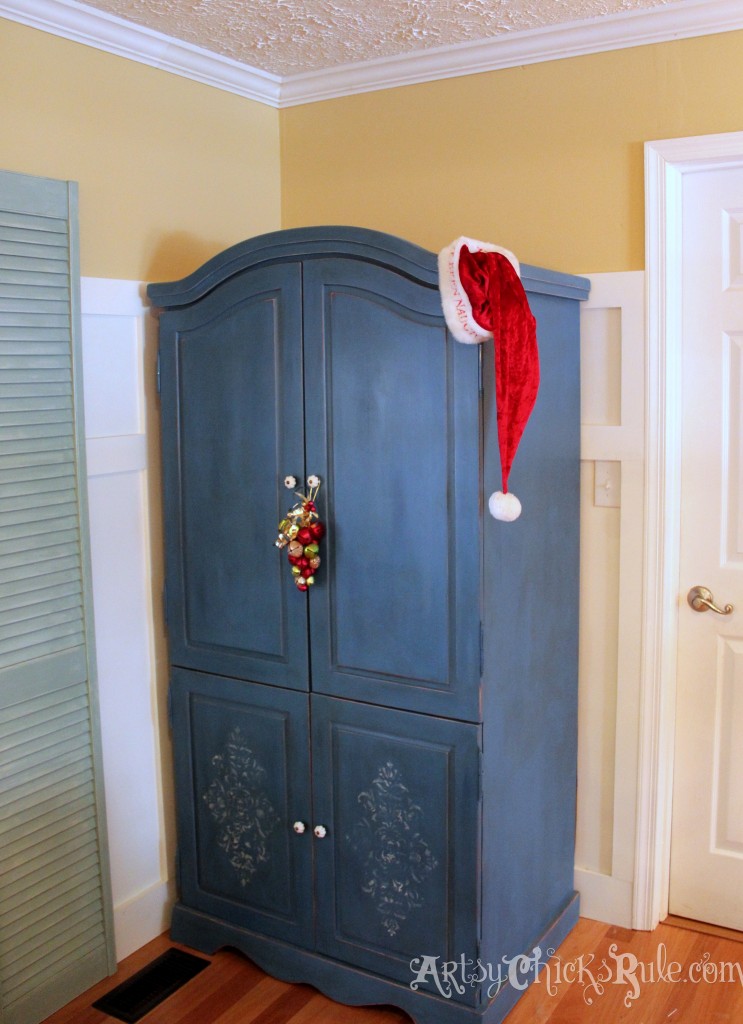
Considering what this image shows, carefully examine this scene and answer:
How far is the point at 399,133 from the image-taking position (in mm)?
2746

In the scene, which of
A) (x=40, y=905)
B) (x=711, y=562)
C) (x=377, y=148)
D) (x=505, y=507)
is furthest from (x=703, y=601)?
(x=40, y=905)

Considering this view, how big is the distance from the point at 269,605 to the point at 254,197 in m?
1.25

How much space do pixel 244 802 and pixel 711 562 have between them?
4.36ft

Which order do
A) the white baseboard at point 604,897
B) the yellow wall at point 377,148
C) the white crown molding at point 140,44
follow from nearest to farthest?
the white crown molding at point 140,44 < the yellow wall at point 377,148 < the white baseboard at point 604,897

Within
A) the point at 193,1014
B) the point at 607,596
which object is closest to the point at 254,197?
the point at 607,596

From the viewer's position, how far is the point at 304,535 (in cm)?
226

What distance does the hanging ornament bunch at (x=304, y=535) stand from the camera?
2266 mm

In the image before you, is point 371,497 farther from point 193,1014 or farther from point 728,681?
point 193,1014

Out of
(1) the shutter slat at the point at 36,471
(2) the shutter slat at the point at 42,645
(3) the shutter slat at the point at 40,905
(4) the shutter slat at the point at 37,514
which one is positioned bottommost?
(3) the shutter slat at the point at 40,905

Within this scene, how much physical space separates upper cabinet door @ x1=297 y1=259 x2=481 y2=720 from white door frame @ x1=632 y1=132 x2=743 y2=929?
2.15ft

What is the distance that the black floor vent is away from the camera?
7.70 ft

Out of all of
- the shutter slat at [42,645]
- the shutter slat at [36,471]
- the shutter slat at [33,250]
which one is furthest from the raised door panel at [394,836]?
the shutter slat at [33,250]

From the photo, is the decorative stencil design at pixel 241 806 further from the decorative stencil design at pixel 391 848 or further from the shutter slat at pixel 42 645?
the shutter slat at pixel 42 645

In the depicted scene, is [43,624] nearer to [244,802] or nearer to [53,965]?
[244,802]
